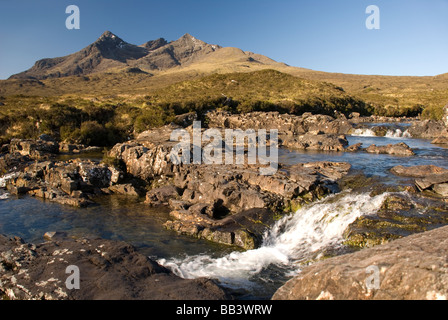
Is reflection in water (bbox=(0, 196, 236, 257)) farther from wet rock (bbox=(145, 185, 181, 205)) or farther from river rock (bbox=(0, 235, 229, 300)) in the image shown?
river rock (bbox=(0, 235, 229, 300))

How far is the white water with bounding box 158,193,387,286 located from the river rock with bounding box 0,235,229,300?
6.34ft

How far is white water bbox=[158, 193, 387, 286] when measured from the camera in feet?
32.0

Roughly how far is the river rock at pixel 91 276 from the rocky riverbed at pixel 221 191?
0.06m

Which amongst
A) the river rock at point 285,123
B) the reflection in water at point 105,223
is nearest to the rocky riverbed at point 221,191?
the reflection in water at point 105,223

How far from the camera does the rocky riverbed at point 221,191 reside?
1101cm

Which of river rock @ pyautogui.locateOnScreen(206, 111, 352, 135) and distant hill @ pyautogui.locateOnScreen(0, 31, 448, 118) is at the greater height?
distant hill @ pyautogui.locateOnScreen(0, 31, 448, 118)

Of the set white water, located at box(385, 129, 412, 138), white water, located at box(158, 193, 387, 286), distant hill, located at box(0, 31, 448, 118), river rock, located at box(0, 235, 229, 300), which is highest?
distant hill, located at box(0, 31, 448, 118)

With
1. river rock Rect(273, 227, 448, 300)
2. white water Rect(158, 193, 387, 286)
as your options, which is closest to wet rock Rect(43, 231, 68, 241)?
white water Rect(158, 193, 387, 286)

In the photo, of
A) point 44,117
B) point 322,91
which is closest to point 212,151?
point 44,117

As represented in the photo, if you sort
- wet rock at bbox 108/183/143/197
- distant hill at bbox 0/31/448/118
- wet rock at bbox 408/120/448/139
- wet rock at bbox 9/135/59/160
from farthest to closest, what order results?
distant hill at bbox 0/31/448/118
wet rock at bbox 408/120/448/139
wet rock at bbox 9/135/59/160
wet rock at bbox 108/183/143/197

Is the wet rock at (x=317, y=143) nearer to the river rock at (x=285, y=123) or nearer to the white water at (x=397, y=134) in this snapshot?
the river rock at (x=285, y=123)

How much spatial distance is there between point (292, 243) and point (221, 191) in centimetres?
432

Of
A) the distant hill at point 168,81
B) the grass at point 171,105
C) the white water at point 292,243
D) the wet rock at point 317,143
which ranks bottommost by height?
the white water at point 292,243

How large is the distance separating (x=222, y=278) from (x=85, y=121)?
34.4 m
